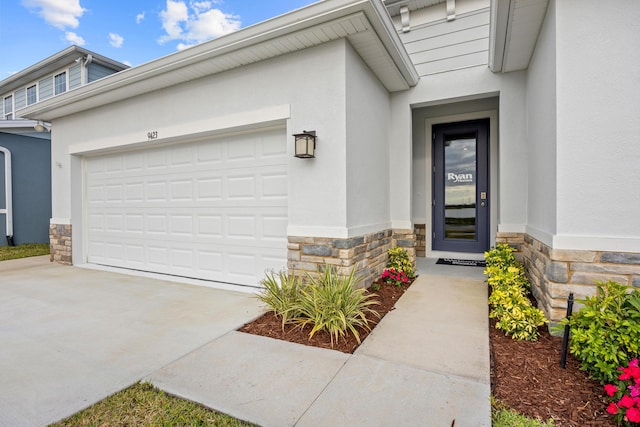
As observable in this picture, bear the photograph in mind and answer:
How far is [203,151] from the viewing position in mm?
5059

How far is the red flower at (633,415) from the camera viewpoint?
1590 millimetres

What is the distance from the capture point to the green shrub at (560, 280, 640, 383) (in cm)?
204

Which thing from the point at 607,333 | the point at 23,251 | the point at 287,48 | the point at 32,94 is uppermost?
the point at 32,94

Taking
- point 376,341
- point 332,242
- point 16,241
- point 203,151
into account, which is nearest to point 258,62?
point 203,151

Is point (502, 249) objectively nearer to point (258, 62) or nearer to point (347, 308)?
point (347, 308)

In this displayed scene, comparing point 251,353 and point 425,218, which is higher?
point 425,218

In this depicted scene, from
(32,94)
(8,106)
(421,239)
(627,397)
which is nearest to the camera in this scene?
(627,397)

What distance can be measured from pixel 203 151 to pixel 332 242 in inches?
104

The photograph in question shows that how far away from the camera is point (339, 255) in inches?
149

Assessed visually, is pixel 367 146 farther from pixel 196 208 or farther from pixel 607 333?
pixel 607 333

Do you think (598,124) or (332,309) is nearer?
(598,124)

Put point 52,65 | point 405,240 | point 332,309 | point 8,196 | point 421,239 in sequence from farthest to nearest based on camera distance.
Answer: point 52,65 < point 8,196 < point 421,239 < point 405,240 < point 332,309

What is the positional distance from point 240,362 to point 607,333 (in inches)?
101

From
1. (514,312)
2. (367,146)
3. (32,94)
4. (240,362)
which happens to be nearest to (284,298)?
(240,362)
